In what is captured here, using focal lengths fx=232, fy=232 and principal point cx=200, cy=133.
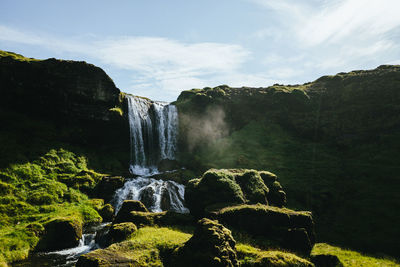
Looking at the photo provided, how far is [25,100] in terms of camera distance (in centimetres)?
4438

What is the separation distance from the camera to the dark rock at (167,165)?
5186 cm

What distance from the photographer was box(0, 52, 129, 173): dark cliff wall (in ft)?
139

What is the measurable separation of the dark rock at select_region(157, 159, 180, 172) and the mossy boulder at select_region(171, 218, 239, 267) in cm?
3752

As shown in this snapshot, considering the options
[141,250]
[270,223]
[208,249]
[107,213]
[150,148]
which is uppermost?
[150,148]

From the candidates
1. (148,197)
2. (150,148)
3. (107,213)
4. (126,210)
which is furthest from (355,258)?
(150,148)

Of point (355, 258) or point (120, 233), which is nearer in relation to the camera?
point (120, 233)

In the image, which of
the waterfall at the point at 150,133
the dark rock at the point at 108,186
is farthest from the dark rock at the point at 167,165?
the dark rock at the point at 108,186

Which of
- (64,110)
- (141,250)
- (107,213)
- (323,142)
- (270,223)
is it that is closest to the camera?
(141,250)

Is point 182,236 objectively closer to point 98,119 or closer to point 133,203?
point 133,203

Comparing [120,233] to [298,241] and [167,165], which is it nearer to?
[298,241]

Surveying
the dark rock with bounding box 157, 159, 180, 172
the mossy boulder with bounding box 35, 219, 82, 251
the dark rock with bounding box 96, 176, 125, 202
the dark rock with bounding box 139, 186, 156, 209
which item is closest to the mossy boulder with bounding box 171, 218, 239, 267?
the mossy boulder with bounding box 35, 219, 82, 251

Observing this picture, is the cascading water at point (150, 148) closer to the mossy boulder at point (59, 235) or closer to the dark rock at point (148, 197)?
the dark rock at point (148, 197)

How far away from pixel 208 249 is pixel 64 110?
46.3 metres

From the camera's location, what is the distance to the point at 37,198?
96.5 ft
